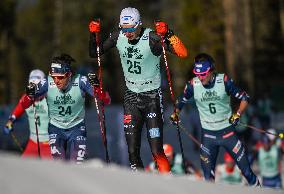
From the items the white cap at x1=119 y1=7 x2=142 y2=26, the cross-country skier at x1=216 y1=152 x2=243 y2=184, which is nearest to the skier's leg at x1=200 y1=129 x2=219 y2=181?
the white cap at x1=119 y1=7 x2=142 y2=26

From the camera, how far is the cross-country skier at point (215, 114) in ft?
32.4

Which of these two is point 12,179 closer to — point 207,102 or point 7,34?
point 207,102

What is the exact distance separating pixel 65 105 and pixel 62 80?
37 centimetres

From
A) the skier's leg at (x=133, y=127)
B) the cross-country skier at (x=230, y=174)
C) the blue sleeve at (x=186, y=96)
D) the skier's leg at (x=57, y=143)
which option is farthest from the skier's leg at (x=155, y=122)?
the cross-country skier at (x=230, y=174)

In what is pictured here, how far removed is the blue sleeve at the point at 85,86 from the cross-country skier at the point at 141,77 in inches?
23.4

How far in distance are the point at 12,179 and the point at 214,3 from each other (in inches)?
1523

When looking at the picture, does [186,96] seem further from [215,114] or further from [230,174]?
[230,174]

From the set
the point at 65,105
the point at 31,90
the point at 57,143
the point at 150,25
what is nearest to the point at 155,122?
the point at 65,105

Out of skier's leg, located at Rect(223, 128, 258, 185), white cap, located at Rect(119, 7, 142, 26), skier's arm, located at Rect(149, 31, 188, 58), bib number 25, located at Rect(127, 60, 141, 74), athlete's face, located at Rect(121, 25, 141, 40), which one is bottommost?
skier's leg, located at Rect(223, 128, 258, 185)

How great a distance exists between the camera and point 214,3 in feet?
138

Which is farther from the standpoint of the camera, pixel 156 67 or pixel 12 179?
pixel 156 67

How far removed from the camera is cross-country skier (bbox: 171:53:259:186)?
988 centimetres

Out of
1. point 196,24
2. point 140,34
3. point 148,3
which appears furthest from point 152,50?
point 148,3

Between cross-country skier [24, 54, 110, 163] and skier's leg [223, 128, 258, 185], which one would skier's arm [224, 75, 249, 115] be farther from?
cross-country skier [24, 54, 110, 163]
